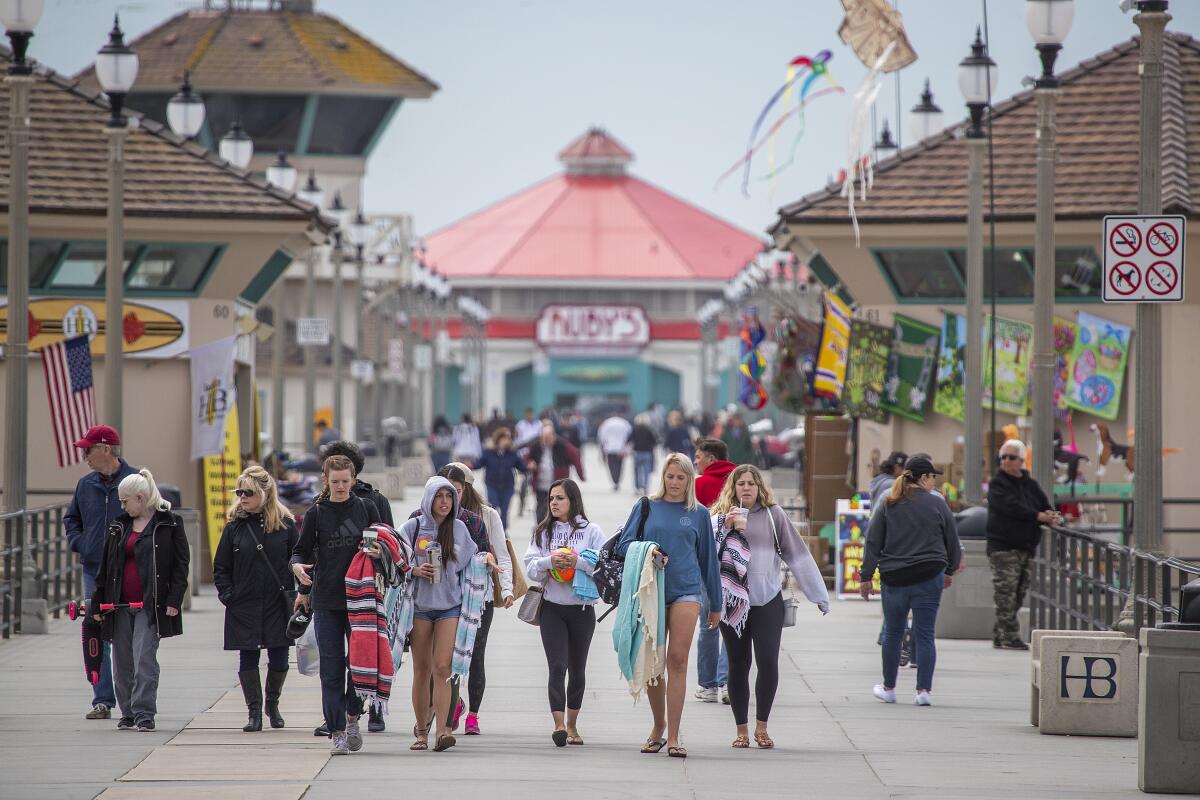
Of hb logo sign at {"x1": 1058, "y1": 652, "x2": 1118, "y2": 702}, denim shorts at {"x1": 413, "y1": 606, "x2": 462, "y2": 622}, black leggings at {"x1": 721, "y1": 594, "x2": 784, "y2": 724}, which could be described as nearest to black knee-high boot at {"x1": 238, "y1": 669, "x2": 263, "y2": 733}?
denim shorts at {"x1": 413, "y1": 606, "x2": 462, "y2": 622}

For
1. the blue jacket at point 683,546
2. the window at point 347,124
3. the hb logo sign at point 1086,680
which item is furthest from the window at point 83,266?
the window at point 347,124

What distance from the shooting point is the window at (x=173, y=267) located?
22.4 metres

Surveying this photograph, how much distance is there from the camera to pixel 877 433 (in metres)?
24.7

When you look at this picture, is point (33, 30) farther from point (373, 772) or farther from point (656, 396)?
point (656, 396)

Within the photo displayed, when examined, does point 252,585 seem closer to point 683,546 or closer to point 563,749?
point 563,749

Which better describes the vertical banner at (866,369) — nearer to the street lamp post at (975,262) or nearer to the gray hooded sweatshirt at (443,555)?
the street lamp post at (975,262)

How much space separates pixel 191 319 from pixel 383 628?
12.3m

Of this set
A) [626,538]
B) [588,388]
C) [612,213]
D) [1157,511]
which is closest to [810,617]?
[1157,511]

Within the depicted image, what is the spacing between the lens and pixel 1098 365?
2319cm

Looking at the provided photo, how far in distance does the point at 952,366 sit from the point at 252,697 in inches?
535

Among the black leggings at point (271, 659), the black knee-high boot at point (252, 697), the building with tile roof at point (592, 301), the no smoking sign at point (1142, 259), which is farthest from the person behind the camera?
the building with tile roof at point (592, 301)

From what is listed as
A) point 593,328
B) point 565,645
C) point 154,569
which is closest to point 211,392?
point 154,569

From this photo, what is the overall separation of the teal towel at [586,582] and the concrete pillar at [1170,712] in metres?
3.15

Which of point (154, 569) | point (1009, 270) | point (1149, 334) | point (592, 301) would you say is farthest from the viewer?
point (592, 301)
